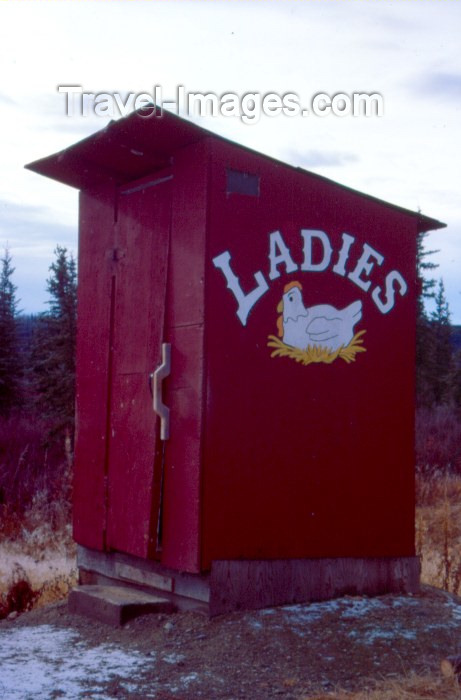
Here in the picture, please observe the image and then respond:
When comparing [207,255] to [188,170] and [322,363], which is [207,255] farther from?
[322,363]

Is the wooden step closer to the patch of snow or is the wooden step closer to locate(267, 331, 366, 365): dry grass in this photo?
the patch of snow

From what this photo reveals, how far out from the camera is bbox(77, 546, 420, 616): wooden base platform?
197 inches

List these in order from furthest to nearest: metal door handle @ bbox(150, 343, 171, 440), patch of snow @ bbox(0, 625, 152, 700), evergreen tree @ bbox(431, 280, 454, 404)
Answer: evergreen tree @ bbox(431, 280, 454, 404) < metal door handle @ bbox(150, 343, 171, 440) < patch of snow @ bbox(0, 625, 152, 700)

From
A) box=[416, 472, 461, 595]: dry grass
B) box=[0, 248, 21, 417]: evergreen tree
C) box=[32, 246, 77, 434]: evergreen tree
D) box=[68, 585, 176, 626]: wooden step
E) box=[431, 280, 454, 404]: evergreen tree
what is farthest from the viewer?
box=[431, 280, 454, 404]: evergreen tree

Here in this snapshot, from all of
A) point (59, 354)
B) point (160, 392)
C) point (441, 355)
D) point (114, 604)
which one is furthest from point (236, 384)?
point (441, 355)

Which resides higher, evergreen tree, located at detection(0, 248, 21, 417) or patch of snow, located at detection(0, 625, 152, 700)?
evergreen tree, located at detection(0, 248, 21, 417)

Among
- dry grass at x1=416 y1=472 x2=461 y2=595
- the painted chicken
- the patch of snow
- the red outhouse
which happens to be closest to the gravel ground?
the patch of snow

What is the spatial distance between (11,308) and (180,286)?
97.6 feet

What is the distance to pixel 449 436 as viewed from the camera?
18.4m

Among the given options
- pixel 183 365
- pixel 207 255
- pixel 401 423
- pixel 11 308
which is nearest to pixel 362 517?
pixel 401 423

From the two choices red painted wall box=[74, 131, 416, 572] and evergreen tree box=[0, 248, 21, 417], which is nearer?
red painted wall box=[74, 131, 416, 572]

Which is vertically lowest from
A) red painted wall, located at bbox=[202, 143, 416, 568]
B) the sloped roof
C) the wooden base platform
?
the wooden base platform

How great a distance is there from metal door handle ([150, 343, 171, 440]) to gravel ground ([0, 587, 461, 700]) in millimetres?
1121

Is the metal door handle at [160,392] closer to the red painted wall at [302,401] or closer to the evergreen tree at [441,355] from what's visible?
the red painted wall at [302,401]
